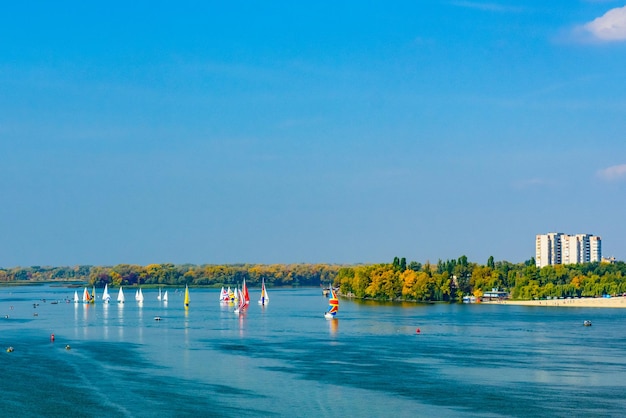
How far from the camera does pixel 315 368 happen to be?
6731cm

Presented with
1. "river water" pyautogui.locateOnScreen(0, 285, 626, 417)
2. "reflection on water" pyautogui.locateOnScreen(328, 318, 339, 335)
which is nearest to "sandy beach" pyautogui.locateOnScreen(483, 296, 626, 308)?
"river water" pyautogui.locateOnScreen(0, 285, 626, 417)

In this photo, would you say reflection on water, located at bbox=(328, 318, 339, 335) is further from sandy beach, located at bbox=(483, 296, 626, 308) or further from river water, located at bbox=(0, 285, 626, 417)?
sandy beach, located at bbox=(483, 296, 626, 308)

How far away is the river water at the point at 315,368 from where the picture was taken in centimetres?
5284

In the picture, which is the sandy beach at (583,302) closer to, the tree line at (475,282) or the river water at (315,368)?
the tree line at (475,282)

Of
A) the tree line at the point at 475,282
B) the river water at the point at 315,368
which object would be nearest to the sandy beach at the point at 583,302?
the tree line at the point at 475,282

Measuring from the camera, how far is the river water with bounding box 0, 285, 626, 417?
173 ft

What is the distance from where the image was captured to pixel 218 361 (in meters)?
71.6

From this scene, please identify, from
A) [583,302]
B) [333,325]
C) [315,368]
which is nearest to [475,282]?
[583,302]

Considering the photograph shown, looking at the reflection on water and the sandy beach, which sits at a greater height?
the reflection on water

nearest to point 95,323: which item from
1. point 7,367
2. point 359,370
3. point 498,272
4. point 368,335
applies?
point 368,335

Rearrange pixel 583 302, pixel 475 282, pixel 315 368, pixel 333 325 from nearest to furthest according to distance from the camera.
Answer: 1. pixel 315 368
2. pixel 333 325
3. pixel 583 302
4. pixel 475 282

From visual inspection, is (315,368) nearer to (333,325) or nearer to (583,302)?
(333,325)

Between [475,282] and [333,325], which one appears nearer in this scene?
[333,325]

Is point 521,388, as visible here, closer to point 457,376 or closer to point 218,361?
point 457,376
